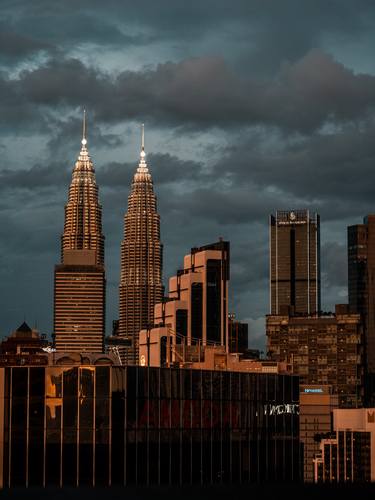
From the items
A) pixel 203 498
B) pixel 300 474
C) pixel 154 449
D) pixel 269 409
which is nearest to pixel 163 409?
pixel 154 449

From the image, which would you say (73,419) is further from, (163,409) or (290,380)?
(290,380)

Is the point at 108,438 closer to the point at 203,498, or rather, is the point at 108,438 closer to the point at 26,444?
the point at 26,444

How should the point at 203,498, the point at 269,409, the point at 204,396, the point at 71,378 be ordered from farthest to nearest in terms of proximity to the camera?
the point at 269,409 < the point at 204,396 < the point at 71,378 < the point at 203,498

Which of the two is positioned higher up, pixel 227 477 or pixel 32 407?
pixel 32 407

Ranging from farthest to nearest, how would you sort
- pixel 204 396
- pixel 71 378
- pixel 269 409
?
pixel 269 409
pixel 204 396
pixel 71 378

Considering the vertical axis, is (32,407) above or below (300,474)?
above

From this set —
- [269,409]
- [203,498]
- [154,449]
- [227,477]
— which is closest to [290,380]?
[269,409]

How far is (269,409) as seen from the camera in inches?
3484

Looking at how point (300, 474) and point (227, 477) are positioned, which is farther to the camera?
point (300, 474)

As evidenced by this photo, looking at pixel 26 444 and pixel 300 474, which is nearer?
pixel 26 444

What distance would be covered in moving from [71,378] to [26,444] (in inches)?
213

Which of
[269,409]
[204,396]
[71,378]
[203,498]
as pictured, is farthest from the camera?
[269,409]

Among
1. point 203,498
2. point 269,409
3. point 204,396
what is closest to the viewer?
point 203,498

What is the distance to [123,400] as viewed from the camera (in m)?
74.6
